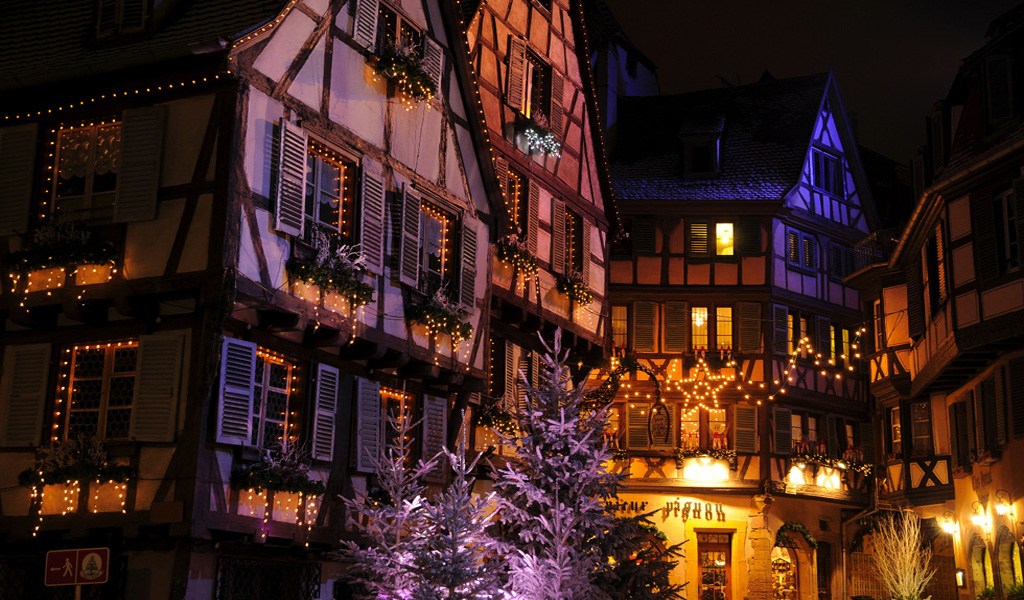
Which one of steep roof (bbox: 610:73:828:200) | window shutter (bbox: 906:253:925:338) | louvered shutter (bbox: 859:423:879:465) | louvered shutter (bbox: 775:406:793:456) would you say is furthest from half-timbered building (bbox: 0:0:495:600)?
louvered shutter (bbox: 859:423:879:465)

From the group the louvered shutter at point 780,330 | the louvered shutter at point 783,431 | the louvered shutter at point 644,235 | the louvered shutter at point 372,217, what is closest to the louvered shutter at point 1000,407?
the louvered shutter at point 783,431

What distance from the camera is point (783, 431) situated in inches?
1389

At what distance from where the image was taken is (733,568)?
34.4 metres

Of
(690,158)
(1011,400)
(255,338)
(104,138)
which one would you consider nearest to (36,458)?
(255,338)

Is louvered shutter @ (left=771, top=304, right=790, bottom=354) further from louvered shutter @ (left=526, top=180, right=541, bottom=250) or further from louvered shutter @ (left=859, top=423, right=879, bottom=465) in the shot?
louvered shutter @ (left=526, top=180, right=541, bottom=250)

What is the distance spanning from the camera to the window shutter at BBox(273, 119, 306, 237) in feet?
53.1

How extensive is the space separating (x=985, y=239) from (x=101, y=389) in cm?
1652

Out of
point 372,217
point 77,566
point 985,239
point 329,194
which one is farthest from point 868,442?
point 77,566

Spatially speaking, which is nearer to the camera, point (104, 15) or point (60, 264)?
point (60, 264)

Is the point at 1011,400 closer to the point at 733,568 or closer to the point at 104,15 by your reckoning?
the point at 733,568

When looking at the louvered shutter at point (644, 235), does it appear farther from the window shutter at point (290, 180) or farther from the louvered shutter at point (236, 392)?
the louvered shutter at point (236, 392)

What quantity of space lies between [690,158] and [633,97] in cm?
442

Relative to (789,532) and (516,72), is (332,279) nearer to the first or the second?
(516,72)

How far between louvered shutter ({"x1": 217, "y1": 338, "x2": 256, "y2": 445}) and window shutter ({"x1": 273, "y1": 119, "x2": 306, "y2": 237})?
5.43ft
